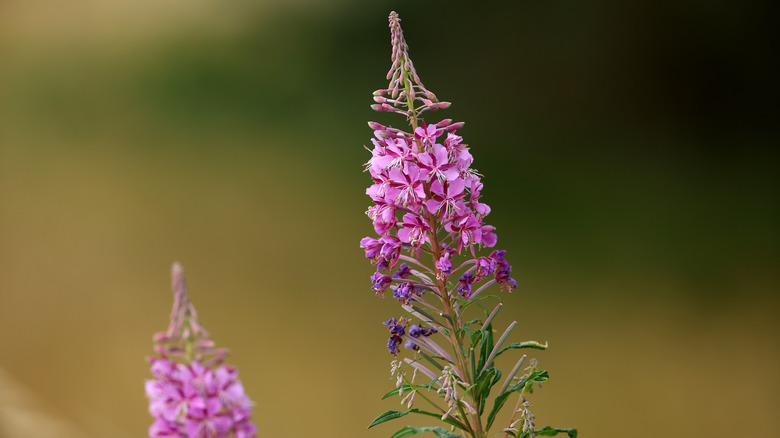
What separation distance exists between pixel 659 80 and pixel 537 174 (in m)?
0.93

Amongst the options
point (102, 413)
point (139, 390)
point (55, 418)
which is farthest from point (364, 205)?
point (55, 418)

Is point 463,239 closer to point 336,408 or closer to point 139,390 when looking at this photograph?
point 336,408

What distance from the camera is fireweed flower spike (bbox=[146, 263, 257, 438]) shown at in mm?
954

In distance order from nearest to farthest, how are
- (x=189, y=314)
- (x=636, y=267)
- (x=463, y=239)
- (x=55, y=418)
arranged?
(x=189, y=314), (x=463, y=239), (x=55, y=418), (x=636, y=267)

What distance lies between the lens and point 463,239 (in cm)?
140

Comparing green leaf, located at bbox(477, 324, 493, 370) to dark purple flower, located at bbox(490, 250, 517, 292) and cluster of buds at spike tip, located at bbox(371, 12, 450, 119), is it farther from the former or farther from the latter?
cluster of buds at spike tip, located at bbox(371, 12, 450, 119)

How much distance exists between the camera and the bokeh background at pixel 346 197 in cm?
332

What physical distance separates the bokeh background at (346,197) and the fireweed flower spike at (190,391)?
2312 millimetres

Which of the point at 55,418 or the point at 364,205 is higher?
the point at 364,205

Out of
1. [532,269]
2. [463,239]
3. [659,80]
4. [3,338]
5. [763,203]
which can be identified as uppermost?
[659,80]

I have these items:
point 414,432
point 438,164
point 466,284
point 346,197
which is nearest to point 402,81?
point 438,164

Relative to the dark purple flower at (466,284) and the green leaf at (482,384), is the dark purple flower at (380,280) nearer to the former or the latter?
the dark purple flower at (466,284)

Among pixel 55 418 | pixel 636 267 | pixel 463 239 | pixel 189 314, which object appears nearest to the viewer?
pixel 189 314

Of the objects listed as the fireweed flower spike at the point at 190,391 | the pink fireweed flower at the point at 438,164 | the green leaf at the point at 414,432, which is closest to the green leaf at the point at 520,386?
the green leaf at the point at 414,432
